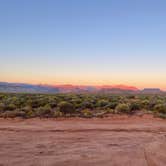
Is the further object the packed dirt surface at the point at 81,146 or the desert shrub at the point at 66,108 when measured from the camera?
the desert shrub at the point at 66,108

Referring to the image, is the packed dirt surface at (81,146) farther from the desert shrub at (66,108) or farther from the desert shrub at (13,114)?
Answer: the desert shrub at (66,108)

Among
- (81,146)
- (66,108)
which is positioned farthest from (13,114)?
(81,146)

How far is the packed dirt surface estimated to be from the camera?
29.0ft

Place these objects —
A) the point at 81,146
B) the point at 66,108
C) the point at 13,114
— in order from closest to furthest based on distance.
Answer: the point at 81,146
the point at 13,114
the point at 66,108

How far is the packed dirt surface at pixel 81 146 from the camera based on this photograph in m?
8.84

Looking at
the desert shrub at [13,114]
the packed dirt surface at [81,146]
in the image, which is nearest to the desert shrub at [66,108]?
the desert shrub at [13,114]

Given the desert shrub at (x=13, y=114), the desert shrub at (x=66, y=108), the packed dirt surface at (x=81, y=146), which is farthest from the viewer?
the desert shrub at (x=66, y=108)

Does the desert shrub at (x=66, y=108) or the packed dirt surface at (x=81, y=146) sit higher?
the desert shrub at (x=66, y=108)

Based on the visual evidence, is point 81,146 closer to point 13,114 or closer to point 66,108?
point 13,114

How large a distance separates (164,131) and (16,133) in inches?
328

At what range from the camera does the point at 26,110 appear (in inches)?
896

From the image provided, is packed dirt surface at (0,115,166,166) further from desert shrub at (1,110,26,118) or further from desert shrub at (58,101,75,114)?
desert shrub at (58,101,75,114)

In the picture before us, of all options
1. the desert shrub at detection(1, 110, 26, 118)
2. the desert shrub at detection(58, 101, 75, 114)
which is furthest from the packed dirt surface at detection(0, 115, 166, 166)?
the desert shrub at detection(58, 101, 75, 114)

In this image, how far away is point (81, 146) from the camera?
10.8m
